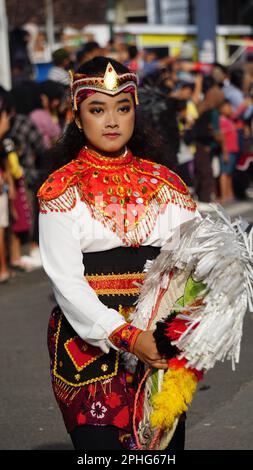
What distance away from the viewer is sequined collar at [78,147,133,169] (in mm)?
3408

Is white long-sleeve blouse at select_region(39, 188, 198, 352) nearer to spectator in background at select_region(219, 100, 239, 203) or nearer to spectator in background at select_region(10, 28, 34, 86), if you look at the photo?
spectator in background at select_region(10, 28, 34, 86)

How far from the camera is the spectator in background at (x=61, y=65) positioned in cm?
1160

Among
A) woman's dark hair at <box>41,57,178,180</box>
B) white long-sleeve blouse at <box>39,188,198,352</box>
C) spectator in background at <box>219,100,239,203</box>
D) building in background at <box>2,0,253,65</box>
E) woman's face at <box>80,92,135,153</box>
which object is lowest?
spectator in background at <box>219,100,239,203</box>

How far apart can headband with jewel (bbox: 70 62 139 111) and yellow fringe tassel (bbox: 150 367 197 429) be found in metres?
0.97

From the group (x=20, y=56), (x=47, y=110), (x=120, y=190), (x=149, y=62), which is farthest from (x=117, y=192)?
(x=149, y=62)

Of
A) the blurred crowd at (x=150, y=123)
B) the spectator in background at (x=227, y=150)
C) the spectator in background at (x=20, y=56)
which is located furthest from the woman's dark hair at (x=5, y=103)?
the spectator in background at (x=227, y=150)

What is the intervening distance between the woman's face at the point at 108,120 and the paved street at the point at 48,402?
98 cm

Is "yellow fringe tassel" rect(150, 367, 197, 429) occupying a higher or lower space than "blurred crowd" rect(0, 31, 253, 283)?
higher

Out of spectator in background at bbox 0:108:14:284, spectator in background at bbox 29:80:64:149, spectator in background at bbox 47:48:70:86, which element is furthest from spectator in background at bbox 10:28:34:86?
spectator in background at bbox 0:108:14:284

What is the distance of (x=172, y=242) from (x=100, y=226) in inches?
11.4

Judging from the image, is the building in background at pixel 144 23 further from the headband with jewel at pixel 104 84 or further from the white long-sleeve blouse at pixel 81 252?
the white long-sleeve blouse at pixel 81 252

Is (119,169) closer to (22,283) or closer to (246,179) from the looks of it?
(22,283)

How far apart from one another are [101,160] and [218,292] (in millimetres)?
760
